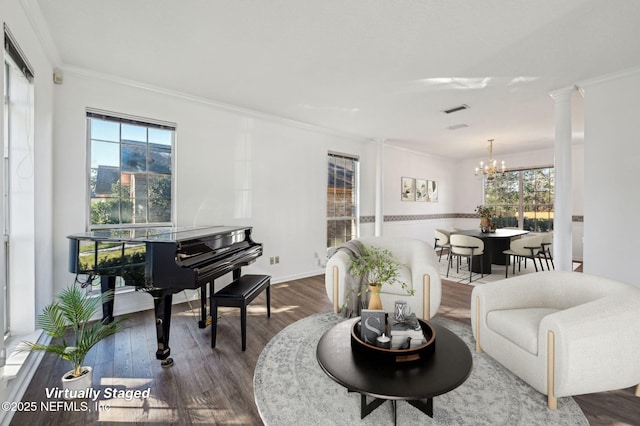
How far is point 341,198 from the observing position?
229 inches

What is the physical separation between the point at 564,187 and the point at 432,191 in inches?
184

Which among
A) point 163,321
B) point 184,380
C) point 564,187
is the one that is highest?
point 564,187

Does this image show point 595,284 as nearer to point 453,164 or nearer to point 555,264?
point 555,264

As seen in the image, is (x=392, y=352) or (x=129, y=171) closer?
(x=392, y=352)

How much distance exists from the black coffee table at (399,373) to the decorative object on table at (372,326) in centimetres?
13

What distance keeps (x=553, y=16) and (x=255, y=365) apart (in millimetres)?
3626

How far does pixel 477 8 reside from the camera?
2090 millimetres

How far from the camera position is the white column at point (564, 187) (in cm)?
340

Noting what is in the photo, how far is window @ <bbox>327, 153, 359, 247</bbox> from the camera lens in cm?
562

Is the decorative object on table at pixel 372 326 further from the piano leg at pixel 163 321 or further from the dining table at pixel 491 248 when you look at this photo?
the dining table at pixel 491 248

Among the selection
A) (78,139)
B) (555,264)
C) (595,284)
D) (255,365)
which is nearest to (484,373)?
(595,284)

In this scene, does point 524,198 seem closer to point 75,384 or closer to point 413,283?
point 413,283

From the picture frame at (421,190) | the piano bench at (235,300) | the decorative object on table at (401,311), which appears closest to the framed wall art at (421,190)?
the picture frame at (421,190)

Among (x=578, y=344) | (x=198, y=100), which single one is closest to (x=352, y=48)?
(x=198, y=100)
